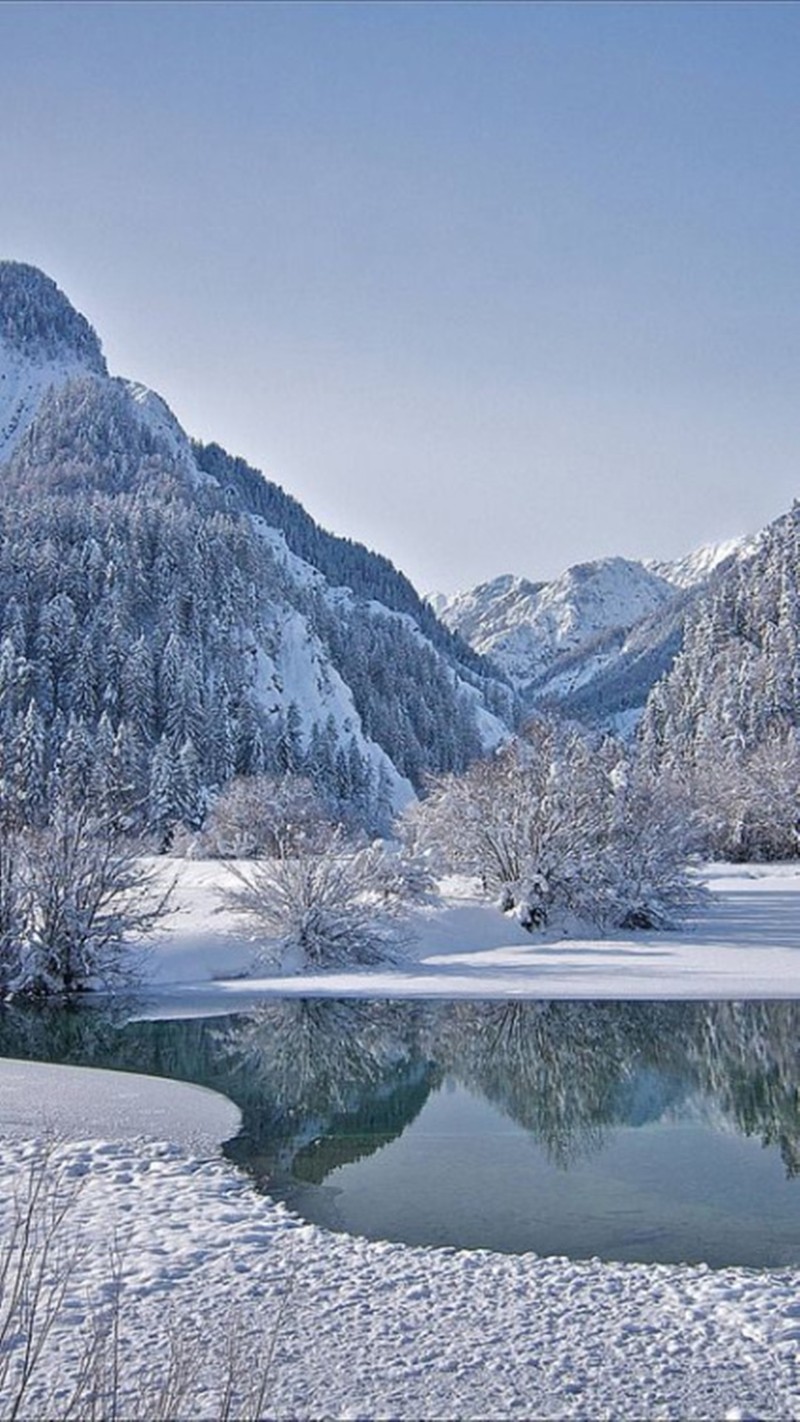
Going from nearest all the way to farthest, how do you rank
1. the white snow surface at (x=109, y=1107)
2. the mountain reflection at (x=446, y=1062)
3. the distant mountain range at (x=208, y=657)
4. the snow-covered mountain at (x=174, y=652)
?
the white snow surface at (x=109, y=1107)
the mountain reflection at (x=446, y=1062)
the snow-covered mountain at (x=174, y=652)
the distant mountain range at (x=208, y=657)

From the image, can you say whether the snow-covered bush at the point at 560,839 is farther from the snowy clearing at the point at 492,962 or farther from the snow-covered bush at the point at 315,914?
the snow-covered bush at the point at 315,914

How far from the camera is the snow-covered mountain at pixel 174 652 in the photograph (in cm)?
8394

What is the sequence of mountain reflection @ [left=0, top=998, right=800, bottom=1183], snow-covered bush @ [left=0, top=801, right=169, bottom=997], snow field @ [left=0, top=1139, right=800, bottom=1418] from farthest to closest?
snow-covered bush @ [left=0, top=801, right=169, bottom=997] < mountain reflection @ [left=0, top=998, right=800, bottom=1183] < snow field @ [left=0, top=1139, right=800, bottom=1418]

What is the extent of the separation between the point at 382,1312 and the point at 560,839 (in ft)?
85.8

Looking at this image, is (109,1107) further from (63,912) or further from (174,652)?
Answer: (174,652)

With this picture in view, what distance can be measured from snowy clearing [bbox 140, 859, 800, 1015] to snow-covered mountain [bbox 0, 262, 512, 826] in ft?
92.2

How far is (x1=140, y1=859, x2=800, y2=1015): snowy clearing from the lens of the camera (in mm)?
24094

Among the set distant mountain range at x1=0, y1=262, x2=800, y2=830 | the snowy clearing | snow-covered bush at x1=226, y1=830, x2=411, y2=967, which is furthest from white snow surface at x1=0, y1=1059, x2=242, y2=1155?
distant mountain range at x1=0, y1=262, x2=800, y2=830

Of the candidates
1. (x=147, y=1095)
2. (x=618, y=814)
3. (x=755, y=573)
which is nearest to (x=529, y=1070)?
(x=147, y=1095)

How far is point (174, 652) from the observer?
92.2 metres

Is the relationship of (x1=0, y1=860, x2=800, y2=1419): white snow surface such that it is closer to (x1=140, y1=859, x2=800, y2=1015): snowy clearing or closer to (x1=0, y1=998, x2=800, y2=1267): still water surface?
(x1=0, y1=998, x2=800, y2=1267): still water surface

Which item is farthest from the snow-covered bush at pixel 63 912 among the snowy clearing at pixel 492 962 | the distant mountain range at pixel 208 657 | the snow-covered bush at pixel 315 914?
the distant mountain range at pixel 208 657

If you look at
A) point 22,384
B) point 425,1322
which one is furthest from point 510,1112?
point 22,384

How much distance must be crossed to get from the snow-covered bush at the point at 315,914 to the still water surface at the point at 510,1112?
3.81 m
